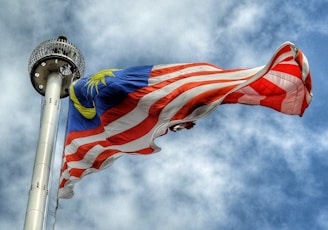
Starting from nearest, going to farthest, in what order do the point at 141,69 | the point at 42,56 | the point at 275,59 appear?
the point at 275,59, the point at 141,69, the point at 42,56

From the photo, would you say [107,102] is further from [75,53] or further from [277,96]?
[75,53]

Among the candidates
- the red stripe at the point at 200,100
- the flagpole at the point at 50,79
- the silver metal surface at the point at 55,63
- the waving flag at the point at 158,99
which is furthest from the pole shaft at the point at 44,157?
the red stripe at the point at 200,100

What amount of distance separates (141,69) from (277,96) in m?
6.63

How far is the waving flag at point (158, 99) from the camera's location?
27938 millimetres

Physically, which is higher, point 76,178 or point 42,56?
point 42,56

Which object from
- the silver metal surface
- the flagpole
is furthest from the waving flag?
the silver metal surface

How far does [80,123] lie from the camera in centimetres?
3203

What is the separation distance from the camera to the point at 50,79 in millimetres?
38469

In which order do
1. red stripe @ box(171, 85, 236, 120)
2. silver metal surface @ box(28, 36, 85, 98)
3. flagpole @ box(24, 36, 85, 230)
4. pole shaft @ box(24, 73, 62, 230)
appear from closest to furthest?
1. red stripe @ box(171, 85, 236, 120)
2. pole shaft @ box(24, 73, 62, 230)
3. flagpole @ box(24, 36, 85, 230)
4. silver metal surface @ box(28, 36, 85, 98)

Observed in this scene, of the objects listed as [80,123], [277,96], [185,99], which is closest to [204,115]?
[185,99]

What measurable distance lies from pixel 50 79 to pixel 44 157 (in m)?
7.50

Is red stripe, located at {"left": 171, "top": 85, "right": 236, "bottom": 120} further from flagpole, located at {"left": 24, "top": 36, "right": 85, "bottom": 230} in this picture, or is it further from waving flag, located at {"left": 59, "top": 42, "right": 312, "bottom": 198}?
flagpole, located at {"left": 24, "top": 36, "right": 85, "bottom": 230}

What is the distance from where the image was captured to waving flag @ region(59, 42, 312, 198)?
27938 mm

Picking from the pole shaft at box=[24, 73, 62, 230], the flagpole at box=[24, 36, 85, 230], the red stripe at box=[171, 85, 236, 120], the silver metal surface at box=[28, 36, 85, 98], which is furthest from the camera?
the silver metal surface at box=[28, 36, 85, 98]
